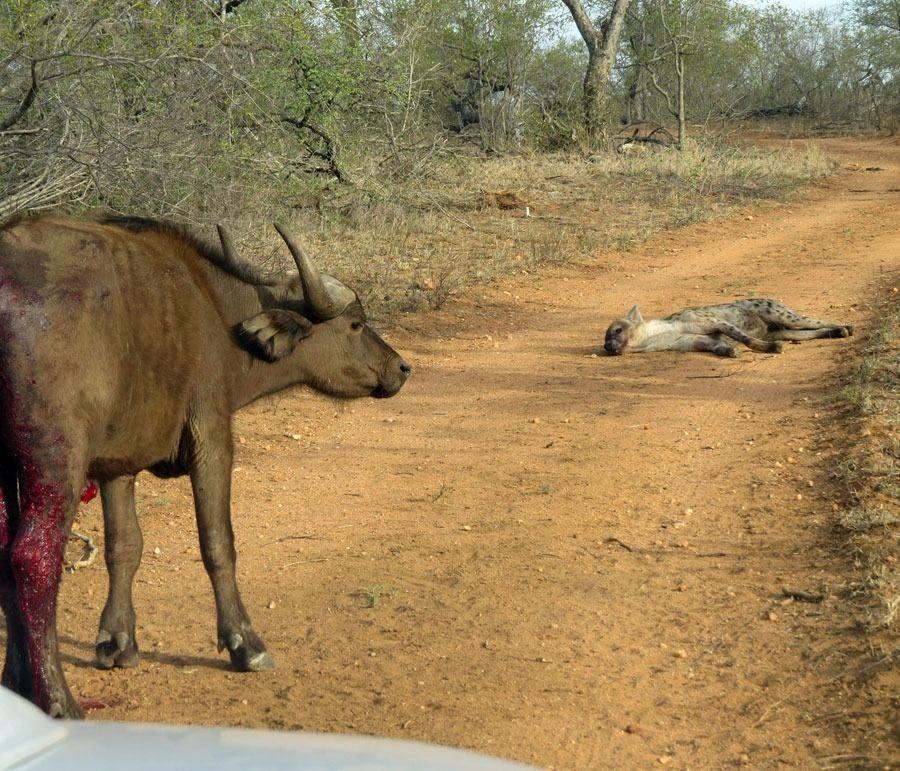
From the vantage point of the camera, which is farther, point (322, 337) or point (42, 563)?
point (322, 337)

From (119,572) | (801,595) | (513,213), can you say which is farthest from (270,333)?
(513,213)

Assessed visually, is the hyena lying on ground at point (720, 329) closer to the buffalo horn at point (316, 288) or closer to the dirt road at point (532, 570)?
the dirt road at point (532, 570)

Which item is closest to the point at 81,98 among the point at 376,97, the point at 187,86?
the point at 187,86

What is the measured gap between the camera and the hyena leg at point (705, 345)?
10086 millimetres

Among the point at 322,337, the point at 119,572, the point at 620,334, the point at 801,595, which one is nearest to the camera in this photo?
the point at 119,572

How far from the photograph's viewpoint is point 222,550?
462 cm

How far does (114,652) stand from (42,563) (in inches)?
35.5

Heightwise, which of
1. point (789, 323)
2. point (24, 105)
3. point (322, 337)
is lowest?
point (789, 323)

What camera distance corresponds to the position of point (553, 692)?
4.29 metres

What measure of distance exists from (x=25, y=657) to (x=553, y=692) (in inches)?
71.7

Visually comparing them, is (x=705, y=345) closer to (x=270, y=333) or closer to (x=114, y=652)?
(x=270, y=333)

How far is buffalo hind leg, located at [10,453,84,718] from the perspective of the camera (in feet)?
12.8

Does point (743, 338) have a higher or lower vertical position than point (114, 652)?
higher

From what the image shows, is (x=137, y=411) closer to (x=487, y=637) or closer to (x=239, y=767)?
(x=487, y=637)
